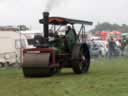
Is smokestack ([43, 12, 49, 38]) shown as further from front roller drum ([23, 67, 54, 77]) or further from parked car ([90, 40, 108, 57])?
parked car ([90, 40, 108, 57])

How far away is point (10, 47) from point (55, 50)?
13496 millimetres

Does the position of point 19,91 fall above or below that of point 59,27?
below

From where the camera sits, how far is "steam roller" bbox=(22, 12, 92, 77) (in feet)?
55.6

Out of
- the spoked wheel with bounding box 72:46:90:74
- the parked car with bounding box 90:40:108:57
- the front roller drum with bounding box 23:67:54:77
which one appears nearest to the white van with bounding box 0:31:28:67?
the parked car with bounding box 90:40:108:57

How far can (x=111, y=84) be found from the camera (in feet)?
43.4

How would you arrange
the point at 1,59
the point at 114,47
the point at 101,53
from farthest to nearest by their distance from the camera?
1. the point at 101,53
2. the point at 114,47
3. the point at 1,59

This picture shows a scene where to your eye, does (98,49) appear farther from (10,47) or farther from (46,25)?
(46,25)

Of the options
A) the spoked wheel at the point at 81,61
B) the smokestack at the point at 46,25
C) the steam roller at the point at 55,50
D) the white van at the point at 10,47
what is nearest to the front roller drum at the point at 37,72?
the steam roller at the point at 55,50

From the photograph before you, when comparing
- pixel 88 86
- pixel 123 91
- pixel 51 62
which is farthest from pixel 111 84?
pixel 51 62

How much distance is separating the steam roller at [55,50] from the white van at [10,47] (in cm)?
1131

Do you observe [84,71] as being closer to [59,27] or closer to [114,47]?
[59,27]

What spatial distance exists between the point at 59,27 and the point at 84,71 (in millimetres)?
1797

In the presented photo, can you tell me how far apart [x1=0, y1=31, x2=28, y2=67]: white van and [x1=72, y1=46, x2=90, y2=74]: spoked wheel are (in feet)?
35.8

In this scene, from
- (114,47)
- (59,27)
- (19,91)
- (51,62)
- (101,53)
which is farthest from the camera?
(101,53)
